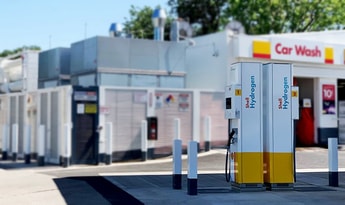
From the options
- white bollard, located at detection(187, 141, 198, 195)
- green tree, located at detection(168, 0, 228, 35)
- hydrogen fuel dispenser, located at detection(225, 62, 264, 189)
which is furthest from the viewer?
green tree, located at detection(168, 0, 228, 35)

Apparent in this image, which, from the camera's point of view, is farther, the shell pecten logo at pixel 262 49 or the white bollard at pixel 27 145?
the shell pecten logo at pixel 262 49

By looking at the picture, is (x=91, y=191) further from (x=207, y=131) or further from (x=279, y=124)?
(x=207, y=131)

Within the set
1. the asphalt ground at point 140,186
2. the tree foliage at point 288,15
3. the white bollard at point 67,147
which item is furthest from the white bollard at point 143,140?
the tree foliage at point 288,15

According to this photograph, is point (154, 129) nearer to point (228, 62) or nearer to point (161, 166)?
point (161, 166)

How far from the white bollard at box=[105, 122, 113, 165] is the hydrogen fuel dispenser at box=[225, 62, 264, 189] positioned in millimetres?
7562

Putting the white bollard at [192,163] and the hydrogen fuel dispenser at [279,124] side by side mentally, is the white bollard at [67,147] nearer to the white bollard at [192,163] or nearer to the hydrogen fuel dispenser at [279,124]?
the white bollard at [192,163]

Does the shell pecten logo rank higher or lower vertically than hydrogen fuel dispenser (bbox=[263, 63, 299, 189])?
higher

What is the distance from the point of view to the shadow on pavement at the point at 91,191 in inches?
410

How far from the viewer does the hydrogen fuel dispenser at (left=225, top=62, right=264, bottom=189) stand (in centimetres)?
1121

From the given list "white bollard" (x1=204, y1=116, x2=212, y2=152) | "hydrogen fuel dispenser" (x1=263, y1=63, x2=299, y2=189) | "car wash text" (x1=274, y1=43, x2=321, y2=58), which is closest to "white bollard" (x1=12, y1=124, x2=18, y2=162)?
"white bollard" (x1=204, y1=116, x2=212, y2=152)

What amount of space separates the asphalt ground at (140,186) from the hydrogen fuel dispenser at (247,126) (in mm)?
379

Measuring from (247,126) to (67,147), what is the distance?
8.37 metres

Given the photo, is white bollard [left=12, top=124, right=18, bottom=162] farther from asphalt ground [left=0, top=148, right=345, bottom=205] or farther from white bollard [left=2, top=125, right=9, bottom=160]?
asphalt ground [left=0, top=148, right=345, bottom=205]

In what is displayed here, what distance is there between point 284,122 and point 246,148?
1020 millimetres
